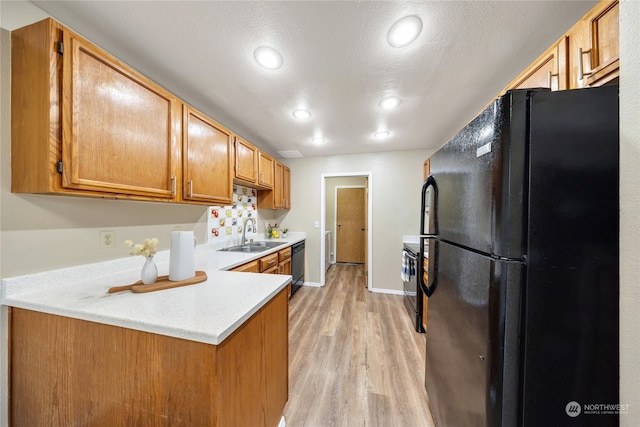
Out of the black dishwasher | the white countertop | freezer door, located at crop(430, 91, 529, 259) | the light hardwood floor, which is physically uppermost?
freezer door, located at crop(430, 91, 529, 259)

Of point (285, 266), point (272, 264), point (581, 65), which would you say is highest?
point (581, 65)

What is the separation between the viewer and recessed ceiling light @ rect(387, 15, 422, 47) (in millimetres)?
1084

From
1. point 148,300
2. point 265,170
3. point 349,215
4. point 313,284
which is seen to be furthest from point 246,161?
point 349,215

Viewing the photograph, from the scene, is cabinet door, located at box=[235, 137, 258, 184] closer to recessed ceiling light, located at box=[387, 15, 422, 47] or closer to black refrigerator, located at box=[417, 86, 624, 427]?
recessed ceiling light, located at box=[387, 15, 422, 47]

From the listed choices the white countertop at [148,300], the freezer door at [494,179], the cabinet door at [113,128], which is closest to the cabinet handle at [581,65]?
the freezer door at [494,179]

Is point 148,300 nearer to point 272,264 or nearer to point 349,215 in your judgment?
point 272,264

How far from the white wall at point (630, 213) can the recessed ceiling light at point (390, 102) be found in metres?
1.29

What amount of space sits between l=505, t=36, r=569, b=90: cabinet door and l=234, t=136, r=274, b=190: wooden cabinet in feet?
7.70

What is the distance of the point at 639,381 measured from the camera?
1.85ft

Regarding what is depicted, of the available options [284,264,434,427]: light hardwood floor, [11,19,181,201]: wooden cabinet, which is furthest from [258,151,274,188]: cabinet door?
[284,264,434,427]: light hardwood floor

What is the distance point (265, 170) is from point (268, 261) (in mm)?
1263

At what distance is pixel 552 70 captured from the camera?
3.58ft

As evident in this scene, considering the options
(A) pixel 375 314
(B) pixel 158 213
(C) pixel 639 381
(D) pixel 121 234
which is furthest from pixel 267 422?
(A) pixel 375 314

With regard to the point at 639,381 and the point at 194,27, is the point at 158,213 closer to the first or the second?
the point at 194,27
